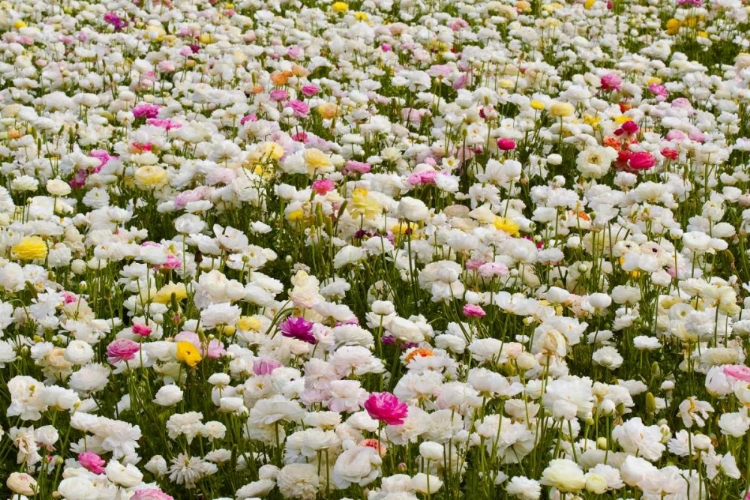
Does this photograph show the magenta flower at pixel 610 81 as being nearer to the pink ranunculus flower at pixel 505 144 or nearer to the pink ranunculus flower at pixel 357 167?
the pink ranunculus flower at pixel 505 144

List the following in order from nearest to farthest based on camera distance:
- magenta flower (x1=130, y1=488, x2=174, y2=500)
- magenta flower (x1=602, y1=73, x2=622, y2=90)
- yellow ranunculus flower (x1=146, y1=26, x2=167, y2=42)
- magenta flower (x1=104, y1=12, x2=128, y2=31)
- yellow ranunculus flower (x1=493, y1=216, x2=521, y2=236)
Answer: magenta flower (x1=130, y1=488, x2=174, y2=500) → yellow ranunculus flower (x1=493, y1=216, x2=521, y2=236) → magenta flower (x1=602, y1=73, x2=622, y2=90) → yellow ranunculus flower (x1=146, y1=26, x2=167, y2=42) → magenta flower (x1=104, y1=12, x2=128, y2=31)

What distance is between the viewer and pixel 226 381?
103 inches

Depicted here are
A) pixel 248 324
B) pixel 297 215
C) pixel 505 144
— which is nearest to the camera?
pixel 248 324

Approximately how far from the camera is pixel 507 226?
3.76 m

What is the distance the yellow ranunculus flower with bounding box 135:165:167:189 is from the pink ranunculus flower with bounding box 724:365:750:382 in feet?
8.83

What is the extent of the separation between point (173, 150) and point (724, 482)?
343 cm

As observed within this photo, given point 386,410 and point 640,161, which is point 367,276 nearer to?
point 640,161

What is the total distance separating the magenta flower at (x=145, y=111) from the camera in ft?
17.8

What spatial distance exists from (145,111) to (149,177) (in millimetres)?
1270

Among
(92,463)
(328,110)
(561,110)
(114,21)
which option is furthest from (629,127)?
(114,21)

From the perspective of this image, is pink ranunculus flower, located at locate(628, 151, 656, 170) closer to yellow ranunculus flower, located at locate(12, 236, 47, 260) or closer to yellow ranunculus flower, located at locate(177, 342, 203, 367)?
yellow ranunculus flower, located at locate(177, 342, 203, 367)

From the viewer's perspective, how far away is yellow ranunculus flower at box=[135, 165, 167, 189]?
4.29 meters

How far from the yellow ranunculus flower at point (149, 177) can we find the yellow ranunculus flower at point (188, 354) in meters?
1.72

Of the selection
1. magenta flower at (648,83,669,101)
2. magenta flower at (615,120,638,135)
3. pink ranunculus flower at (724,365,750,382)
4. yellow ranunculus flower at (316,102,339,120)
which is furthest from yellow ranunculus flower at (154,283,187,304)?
magenta flower at (648,83,669,101)
